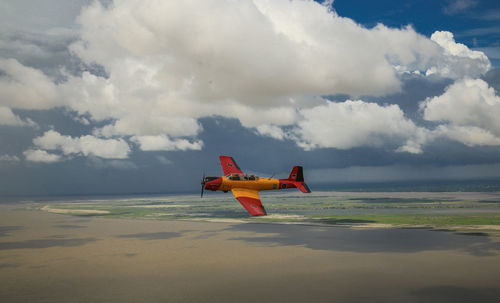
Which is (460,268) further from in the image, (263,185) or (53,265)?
(53,265)

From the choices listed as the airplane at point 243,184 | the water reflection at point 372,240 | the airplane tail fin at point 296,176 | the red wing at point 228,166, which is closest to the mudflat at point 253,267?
the water reflection at point 372,240

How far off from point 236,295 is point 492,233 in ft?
203

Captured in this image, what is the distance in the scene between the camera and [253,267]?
167ft

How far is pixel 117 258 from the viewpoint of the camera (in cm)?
5747

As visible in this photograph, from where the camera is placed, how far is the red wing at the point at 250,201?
170 ft

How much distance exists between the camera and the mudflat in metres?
40.1

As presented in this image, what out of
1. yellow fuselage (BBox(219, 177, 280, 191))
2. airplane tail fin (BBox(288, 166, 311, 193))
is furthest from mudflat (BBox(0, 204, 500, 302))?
airplane tail fin (BBox(288, 166, 311, 193))

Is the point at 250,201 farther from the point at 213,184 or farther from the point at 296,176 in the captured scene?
the point at 296,176

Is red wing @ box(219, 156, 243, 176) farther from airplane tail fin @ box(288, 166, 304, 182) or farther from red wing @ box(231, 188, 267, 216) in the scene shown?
airplane tail fin @ box(288, 166, 304, 182)

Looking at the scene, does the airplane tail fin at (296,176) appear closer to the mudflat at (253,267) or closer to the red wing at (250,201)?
the red wing at (250,201)

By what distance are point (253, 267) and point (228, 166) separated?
23009 millimetres

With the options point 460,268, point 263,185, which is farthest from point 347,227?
point 460,268

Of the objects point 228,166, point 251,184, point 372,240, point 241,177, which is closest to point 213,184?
point 241,177

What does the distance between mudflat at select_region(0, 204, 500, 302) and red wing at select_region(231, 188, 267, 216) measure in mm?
7881
